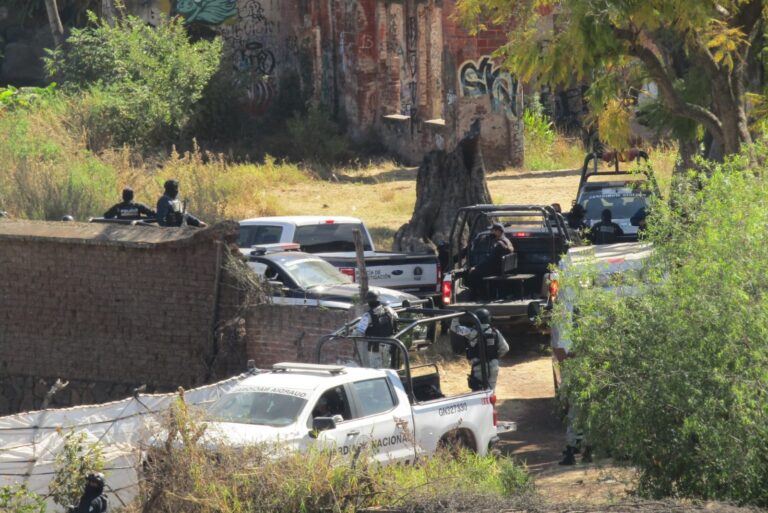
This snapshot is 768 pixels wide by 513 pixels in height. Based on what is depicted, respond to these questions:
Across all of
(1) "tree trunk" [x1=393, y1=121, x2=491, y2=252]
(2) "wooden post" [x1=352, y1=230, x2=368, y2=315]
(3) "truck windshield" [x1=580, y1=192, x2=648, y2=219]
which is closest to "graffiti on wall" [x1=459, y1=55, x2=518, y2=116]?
(1) "tree trunk" [x1=393, y1=121, x2=491, y2=252]

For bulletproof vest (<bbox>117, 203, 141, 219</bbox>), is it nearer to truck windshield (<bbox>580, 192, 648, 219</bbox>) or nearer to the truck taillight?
the truck taillight

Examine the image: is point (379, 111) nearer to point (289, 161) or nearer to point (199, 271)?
point (289, 161)

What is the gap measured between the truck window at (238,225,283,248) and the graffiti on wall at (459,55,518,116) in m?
12.1

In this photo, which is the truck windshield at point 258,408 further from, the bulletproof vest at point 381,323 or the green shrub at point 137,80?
the green shrub at point 137,80

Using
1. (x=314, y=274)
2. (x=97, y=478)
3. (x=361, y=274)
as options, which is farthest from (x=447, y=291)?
(x=97, y=478)

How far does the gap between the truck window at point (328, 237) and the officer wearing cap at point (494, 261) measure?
9.38ft

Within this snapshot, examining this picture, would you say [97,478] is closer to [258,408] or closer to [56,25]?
[258,408]

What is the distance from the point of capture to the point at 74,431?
949 cm

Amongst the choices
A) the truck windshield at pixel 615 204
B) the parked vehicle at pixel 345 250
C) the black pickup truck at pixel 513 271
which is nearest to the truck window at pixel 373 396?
the black pickup truck at pixel 513 271

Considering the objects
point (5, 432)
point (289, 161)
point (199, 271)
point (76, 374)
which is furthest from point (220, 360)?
point (289, 161)

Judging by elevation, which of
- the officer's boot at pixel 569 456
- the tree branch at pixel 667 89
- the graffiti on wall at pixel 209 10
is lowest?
the officer's boot at pixel 569 456

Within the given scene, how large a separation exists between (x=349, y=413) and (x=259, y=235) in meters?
8.71

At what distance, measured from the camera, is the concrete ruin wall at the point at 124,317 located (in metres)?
14.5

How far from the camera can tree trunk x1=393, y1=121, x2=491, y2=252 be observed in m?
21.6
